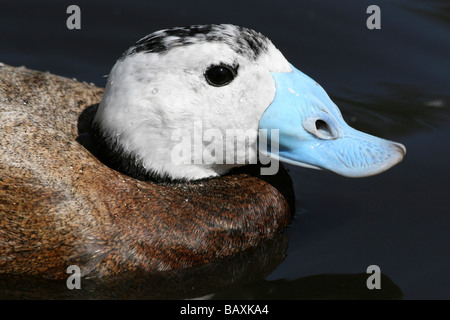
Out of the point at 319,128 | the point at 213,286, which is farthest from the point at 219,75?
the point at 213,286

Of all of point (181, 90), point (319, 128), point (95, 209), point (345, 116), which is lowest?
point (95, 209)

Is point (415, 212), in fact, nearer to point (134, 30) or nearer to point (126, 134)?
point (126, 134)

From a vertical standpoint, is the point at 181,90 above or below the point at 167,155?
above

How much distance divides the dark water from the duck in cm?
18

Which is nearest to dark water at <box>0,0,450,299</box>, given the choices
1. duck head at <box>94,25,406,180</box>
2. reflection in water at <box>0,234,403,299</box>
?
reflection in water at <box>0,234,403,299</box>

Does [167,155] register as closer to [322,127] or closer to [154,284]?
[154,284]

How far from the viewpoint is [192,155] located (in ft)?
15.6

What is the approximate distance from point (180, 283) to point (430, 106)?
9.95 ft

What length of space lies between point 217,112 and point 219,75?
0.71ft

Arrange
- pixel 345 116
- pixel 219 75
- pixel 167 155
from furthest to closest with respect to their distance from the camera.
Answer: pixel 345 116, pixel 167 155, pixel 219 75

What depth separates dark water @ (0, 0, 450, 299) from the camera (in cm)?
463

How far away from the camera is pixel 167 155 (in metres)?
4.70

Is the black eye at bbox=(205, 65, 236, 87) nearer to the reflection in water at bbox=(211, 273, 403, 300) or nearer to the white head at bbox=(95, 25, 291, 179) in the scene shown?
the white head at bbox=(95, 25, 291, 179)
